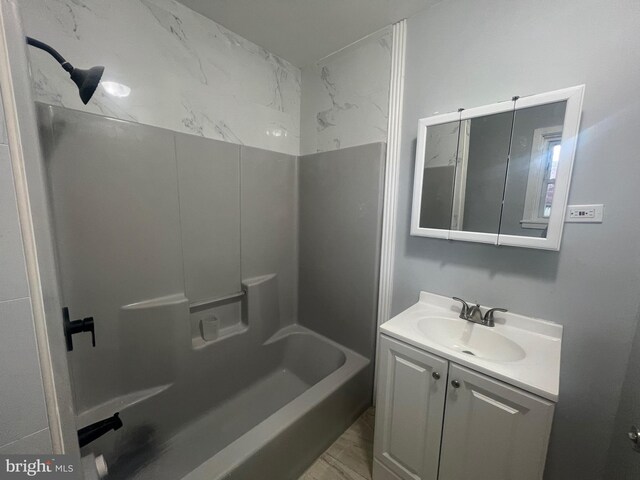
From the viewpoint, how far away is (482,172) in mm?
1268

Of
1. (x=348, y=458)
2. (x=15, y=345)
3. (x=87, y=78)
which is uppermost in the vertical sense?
(x=87, y=78)

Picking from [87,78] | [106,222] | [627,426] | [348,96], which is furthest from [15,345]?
[348,96]

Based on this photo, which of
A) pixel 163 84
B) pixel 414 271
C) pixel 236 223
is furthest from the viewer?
pixel 236 223

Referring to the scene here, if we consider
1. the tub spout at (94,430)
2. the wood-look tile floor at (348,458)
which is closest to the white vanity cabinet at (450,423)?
the wood-look tile floor at (348,458)

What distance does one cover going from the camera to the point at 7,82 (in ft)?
1.42

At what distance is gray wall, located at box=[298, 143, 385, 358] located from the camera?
1658 mm

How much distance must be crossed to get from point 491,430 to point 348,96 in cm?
198

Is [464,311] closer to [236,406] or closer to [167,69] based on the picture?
[236,406]

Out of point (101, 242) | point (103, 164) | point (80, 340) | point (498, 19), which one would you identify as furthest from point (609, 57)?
point (80, 340)

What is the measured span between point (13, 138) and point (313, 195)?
160cm

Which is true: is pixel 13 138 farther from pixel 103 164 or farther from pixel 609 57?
pixel 609 57

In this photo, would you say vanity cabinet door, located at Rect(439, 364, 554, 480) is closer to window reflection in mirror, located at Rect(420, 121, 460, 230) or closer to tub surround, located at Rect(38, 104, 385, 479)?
tub surround, located at Rect(38, 104, 385, 479)

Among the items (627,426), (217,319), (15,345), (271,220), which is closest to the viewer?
(15,345)

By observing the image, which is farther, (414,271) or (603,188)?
(414,271)
